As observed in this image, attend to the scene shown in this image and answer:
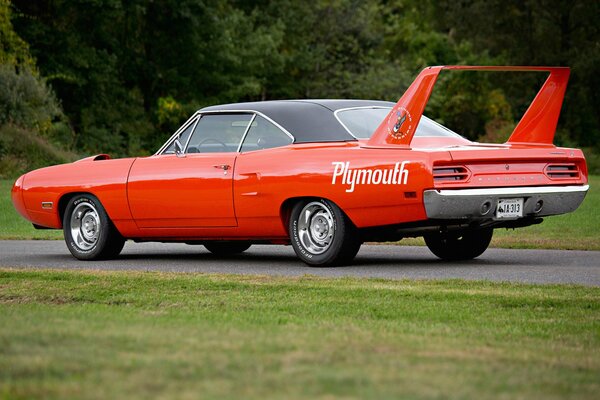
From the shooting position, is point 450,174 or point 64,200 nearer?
point 450,174

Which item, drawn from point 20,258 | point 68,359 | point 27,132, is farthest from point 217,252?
point 27,132

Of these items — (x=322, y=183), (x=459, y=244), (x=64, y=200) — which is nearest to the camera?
(x=322, y=183)

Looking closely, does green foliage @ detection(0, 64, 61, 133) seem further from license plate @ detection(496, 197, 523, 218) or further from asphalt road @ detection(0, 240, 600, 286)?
license plate @ detection(496, 197, 523, 218)

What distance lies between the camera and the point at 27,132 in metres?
37.4

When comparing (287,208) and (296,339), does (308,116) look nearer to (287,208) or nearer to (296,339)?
(287,208)

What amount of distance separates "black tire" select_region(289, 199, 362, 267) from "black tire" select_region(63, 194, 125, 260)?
216cm

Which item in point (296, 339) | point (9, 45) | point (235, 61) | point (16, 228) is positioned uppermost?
point (9, 45)

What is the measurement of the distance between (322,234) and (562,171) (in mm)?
2090

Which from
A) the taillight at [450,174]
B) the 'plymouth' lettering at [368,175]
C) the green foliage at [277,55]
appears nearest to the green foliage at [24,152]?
the green foliage at [277,55]

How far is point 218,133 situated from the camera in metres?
12.2

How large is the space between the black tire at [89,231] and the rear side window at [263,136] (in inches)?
67.9

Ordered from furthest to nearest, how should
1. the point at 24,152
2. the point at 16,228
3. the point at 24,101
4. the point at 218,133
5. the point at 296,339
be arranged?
the point at 24,101 → the point at 24,152 → the point at 16,228 → the point at 218,133 → the point at 296,339

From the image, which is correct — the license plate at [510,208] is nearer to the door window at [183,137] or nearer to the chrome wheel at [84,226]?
the door window at [183,137]

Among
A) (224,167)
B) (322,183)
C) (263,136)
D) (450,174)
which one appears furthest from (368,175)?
(224,167)
